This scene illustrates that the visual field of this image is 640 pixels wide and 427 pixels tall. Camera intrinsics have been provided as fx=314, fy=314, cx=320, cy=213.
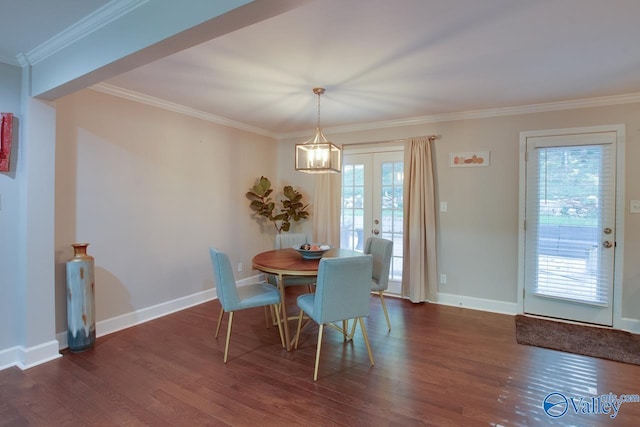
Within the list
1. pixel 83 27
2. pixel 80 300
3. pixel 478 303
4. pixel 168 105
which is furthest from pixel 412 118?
pixel 80 300

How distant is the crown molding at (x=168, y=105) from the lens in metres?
3.02

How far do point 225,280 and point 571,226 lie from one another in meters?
3.63

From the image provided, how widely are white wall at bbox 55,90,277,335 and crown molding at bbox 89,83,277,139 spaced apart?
58 mm

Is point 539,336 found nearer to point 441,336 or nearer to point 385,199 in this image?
point 441,336

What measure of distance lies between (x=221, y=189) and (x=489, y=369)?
358 centimetres

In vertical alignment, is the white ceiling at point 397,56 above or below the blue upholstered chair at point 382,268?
above

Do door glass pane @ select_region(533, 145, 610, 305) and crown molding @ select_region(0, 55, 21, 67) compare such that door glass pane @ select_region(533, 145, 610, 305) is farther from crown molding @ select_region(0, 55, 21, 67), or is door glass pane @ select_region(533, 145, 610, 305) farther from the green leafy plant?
crown molding @ select_region(0, 55, 21, 67)

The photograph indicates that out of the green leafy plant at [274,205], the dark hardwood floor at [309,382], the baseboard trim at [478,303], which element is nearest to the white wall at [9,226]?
the dark hardwood floor at [309,382]

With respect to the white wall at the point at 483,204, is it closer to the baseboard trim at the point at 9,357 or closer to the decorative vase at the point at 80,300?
the decorative vase at the point at 80,300

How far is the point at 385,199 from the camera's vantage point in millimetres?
4406

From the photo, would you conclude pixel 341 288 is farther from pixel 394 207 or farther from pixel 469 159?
pixel 469 159

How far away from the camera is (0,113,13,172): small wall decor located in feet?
7.77

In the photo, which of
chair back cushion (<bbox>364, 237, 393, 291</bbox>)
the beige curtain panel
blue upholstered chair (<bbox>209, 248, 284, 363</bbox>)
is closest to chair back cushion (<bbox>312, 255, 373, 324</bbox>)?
blue upholstered chair (<bbox>209, 248, 284, 363</bbox>)

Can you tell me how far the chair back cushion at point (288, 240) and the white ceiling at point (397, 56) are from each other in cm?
155
